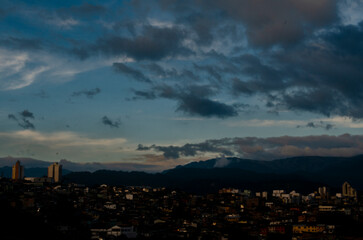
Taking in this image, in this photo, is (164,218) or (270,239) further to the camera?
(164,218)

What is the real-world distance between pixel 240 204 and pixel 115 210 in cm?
4020

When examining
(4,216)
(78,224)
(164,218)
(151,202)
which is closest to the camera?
(4,216)

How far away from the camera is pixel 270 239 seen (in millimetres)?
81500

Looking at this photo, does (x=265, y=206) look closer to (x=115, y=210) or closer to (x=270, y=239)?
(x=115, y=210)

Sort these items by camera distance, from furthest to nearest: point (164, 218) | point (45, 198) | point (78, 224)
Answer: point (45, 198)
point (164, 218)
point (78, 224)

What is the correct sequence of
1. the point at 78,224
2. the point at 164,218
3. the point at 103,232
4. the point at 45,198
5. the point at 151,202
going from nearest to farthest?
the point at 103,232 < the point at 78,224 < the point at 164,218 < the point at 45,198 < the point at 151,202

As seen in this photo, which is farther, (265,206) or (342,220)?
(265,206)

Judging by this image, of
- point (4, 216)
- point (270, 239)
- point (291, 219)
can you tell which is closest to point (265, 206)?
point (291, 219)

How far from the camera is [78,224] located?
277 feet

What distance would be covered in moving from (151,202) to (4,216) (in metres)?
70.1

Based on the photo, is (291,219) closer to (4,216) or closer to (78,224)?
(78,224)

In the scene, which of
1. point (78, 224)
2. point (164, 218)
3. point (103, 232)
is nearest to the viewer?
point (103, 232)

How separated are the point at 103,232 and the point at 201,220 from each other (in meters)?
29.6

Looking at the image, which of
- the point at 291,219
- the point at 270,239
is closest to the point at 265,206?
the point at 291,219
